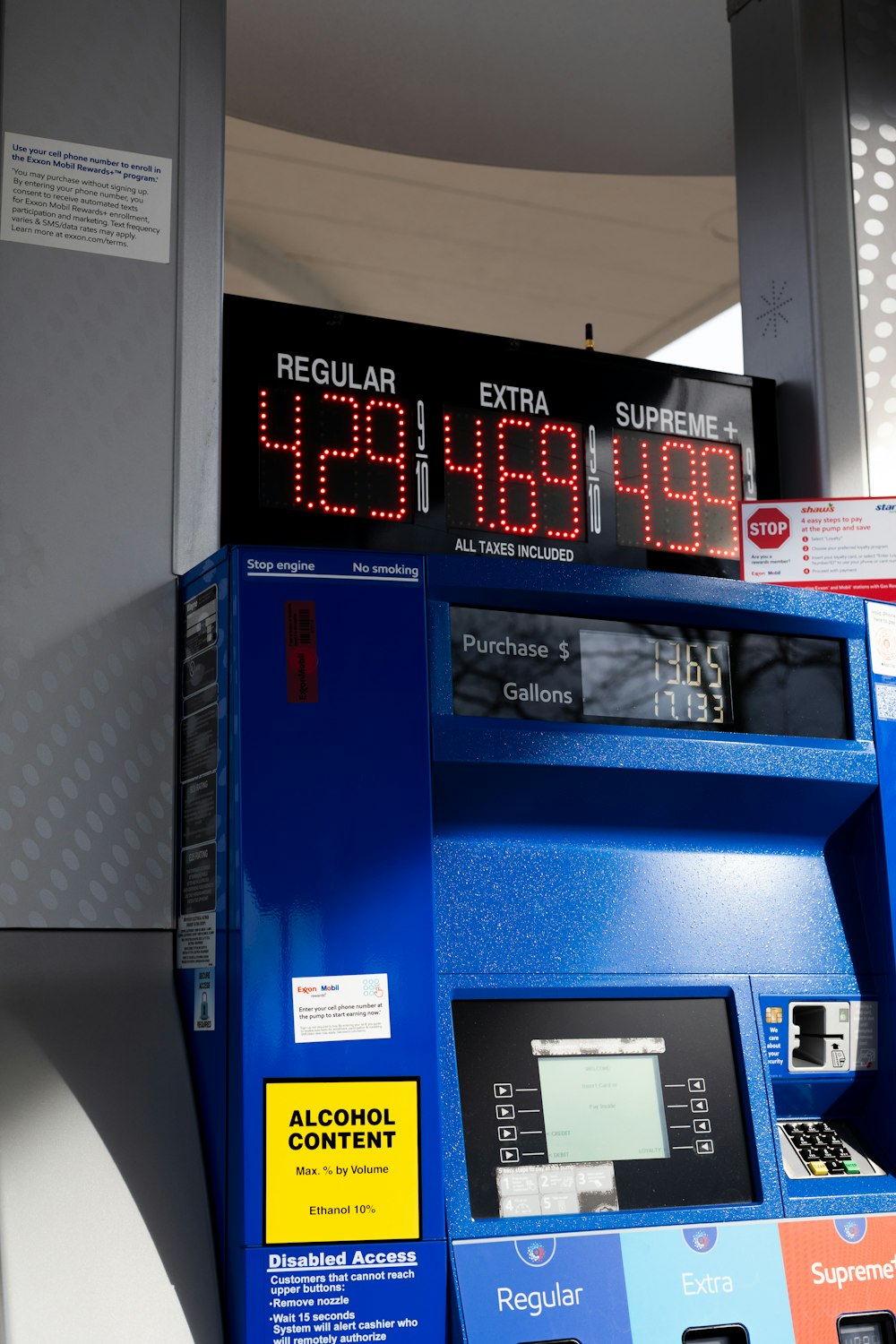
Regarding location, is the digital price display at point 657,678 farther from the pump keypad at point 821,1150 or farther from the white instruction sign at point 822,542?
the pump keypad at point 821,1150

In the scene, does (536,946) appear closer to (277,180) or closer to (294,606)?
(294,606)

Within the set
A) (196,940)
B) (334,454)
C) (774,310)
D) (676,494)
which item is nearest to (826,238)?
(774,310)

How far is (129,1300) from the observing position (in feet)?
5.52

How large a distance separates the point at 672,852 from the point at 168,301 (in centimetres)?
110

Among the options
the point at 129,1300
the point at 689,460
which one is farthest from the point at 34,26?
the point at 129,1300

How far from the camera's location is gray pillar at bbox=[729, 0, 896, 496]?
2801mm

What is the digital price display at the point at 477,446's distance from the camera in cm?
241

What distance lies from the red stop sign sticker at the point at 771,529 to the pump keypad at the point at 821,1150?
94 cm

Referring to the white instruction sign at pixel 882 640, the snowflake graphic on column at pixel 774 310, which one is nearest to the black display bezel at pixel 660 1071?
the white instruction sign at pixel 882 640

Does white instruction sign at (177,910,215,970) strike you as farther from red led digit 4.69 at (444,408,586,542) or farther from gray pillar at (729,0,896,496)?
gray pillar at (729,0,896,496)

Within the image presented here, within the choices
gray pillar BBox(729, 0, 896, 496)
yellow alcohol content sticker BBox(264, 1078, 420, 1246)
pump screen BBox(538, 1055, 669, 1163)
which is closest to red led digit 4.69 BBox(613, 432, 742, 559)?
gray pillar BBox(729, 0, 896, 496)

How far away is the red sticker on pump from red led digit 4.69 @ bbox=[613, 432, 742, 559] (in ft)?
2.98

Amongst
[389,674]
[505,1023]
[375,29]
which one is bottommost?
[505,1023]

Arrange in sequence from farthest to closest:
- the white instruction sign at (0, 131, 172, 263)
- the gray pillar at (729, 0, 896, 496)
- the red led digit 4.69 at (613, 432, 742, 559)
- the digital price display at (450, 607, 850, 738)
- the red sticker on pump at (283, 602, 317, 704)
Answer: the gray pillar at (729, 0, 896, 496)
the red led digit 4.69 at (613, 432, 742, 559)
the white instruction sign at (0, 131, 172, 263)
the digital price display at (450, 607, 850, 738)
the red sticker on pump at (283, 602, 317, 704)
